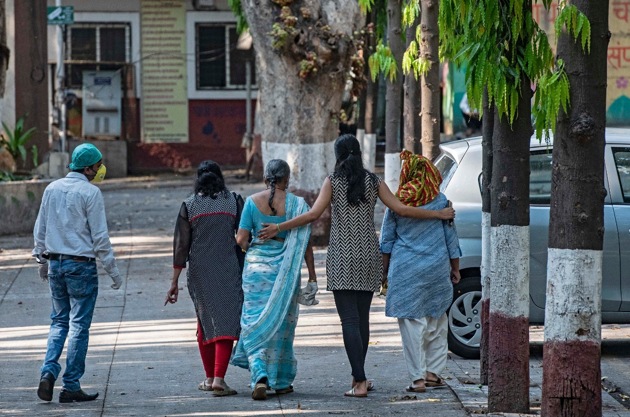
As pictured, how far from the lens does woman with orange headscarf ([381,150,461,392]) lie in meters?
8.14

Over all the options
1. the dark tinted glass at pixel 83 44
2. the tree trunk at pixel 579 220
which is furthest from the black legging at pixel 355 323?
the dark tinted glass at pixel 83 44

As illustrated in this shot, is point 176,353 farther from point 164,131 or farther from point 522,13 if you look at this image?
point 164,131

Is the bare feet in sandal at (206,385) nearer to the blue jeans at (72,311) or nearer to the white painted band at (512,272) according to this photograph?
the blue jeans at (72,311)

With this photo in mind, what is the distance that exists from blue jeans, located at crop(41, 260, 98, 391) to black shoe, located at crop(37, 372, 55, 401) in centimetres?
4

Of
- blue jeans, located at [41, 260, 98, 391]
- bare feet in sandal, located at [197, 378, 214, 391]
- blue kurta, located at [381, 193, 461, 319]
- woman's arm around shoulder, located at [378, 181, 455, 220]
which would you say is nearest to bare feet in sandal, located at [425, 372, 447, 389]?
blue kurta, located at [381, 193, 461, 319]

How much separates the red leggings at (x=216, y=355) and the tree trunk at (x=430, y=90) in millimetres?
3948

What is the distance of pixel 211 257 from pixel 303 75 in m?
6.70

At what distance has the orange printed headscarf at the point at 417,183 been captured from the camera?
26.7ft

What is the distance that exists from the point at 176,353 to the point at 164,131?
19520mm

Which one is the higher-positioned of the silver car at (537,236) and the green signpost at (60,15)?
the green signpost at (60,15)

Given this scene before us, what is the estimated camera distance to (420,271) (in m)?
8.18

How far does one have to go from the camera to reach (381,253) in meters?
8.32

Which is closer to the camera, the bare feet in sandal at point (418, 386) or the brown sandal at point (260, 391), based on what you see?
the brown sandal at point (260, 391)

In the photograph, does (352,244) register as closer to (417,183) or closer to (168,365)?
(417,183)
